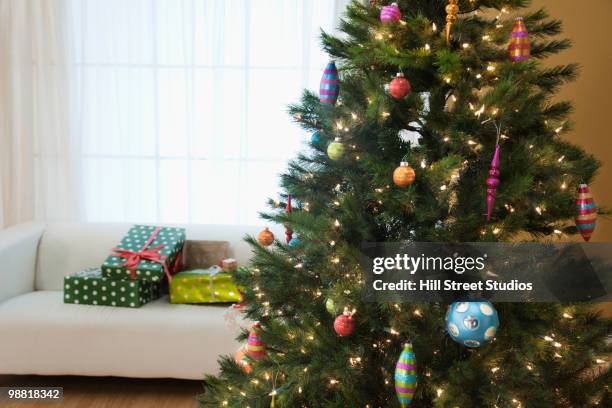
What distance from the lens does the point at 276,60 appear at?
3.34m

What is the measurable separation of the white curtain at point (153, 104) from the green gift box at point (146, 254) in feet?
2.20

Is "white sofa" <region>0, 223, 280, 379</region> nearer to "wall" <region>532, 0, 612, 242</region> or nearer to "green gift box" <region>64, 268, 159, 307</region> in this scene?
"green gift box" <region>64, 268, 159, 307</region>

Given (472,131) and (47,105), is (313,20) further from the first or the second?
(472,131)

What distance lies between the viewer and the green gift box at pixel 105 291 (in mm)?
2566

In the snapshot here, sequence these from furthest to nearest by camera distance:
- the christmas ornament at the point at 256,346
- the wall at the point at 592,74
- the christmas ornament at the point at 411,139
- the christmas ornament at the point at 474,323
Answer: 1. the wall at the point at 592,74
2. the christmas ornament at the point at 256,346
3. the christmas ornament at the point at 411,139
4. the christmas ornament at the point at 474,323

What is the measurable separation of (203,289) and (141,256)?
0.31 meters

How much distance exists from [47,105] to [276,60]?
1263 mm

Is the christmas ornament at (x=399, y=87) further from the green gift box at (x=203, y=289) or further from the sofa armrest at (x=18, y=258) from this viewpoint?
the sofa armrest at (x=18, y=258)

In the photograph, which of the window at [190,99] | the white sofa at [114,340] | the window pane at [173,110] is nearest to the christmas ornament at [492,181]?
the white sofa at [114,340]

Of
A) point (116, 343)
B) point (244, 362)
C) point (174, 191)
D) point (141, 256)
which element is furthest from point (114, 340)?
point (174, 191)

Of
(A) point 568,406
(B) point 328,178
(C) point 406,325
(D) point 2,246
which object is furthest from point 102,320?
(A) point 568,406

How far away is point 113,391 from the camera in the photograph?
2.62 meters

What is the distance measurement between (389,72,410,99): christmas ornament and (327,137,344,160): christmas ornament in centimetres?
15

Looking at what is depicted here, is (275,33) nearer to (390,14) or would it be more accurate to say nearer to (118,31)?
(118,31)
